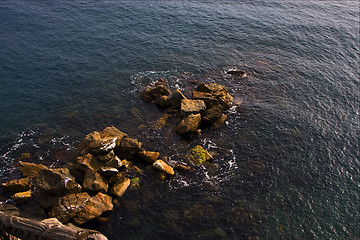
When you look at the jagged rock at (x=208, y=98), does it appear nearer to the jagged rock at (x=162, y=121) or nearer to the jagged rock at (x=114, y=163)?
the jagged rock at (x=162, y=121)

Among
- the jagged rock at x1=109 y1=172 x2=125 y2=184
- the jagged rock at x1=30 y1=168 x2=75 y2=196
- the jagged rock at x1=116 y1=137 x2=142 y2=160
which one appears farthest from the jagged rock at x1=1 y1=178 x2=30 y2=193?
the jagged rock at x1=116 y1=137 x2=142 y2=160

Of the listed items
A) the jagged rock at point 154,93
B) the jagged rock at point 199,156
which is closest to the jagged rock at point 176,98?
the jagged rock at point 154,93

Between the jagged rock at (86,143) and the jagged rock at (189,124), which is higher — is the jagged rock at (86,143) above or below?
below

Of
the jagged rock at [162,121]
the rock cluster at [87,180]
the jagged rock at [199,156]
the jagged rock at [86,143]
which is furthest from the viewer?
the jagged rock at [162,121]

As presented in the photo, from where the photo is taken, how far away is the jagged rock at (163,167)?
39094 mm

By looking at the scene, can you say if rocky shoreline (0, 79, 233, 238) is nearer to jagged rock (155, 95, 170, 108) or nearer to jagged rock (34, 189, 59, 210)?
jagged rock (34, 189, 59, 210)

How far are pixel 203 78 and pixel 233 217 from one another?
35551 millimetres

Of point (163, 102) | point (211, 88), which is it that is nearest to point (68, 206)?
point (163, 102)

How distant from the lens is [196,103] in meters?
50.3

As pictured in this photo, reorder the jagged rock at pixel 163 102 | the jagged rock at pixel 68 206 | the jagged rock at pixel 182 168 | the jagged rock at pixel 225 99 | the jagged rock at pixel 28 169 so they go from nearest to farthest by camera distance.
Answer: the jagged rock at pixel 68 206
the jagged rock at pixel 28 169
the jagged rock at pixel 182 168
the jagged rock at pixel 225 99
the jagged rock at pixel 163 102

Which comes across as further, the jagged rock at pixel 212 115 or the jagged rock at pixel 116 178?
the jagged rock at pixel 212 115

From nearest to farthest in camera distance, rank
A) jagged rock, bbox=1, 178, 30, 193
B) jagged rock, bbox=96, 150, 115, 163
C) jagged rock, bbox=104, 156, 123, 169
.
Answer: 1. jagged rock, bbox=1, 178, 30, 193
2. jagged rock, bbox=104, 156, 123, 169
3. jagged rock, bbox=96, 150, 115, 163

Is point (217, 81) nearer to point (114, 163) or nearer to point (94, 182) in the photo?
point (114, 163)

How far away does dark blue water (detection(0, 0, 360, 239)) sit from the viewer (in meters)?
35.8
